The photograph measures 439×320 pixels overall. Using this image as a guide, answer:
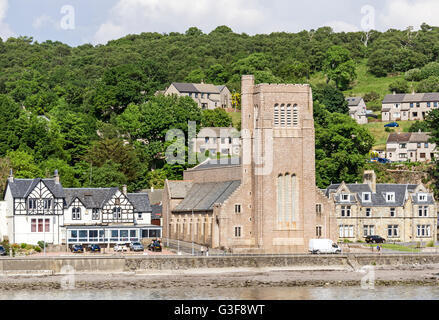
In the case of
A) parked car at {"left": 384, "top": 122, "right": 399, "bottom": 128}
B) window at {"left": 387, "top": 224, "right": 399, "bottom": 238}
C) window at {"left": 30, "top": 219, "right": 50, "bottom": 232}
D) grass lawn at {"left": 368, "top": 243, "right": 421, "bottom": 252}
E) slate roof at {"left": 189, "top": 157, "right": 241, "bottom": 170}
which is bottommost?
grass lawn at {"left": 368, "top": 243, "right": 421, "bottom": 252}

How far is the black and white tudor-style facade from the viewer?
9588cm

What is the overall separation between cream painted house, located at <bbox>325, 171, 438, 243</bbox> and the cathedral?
1069 centimetres

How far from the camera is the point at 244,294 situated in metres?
72.4

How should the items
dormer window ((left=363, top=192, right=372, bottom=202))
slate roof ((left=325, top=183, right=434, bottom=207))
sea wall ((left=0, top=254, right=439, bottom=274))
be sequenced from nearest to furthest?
sea wall ((left=0, top=254, right=439, bottom=274)), slate roof ((left=325, top=183, right=434, bottom=207)), dormer window ((left=363, top=192, right=372, bottom=202))

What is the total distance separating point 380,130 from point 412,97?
44.6 ft

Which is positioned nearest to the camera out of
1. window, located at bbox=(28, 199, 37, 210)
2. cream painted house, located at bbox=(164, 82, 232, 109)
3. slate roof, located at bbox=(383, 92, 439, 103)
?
window, located at bbox=(28, 199, 37, 210)

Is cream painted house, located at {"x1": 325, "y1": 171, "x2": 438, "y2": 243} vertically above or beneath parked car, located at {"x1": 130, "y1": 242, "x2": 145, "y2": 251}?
above

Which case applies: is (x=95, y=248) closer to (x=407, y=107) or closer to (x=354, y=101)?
(x=354, y=101)

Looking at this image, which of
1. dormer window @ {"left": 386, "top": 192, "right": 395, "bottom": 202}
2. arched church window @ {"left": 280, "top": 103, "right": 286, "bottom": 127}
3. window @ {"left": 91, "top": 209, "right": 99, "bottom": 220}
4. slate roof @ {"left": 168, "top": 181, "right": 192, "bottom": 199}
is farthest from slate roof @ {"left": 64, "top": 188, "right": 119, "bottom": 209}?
dormer window @ {"left": 386, "top": 192, "right": 395, "bottom": 202}

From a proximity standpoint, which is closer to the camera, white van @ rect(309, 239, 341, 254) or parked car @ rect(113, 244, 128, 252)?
white van @ rect(309, 239, 341, 254)

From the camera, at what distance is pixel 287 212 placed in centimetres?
9288

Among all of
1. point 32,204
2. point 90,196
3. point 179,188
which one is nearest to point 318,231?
point 179,188

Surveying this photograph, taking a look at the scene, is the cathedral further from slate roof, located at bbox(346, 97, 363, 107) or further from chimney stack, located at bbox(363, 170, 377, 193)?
slate roof, located at bbox(346, 97, 363, 107)
